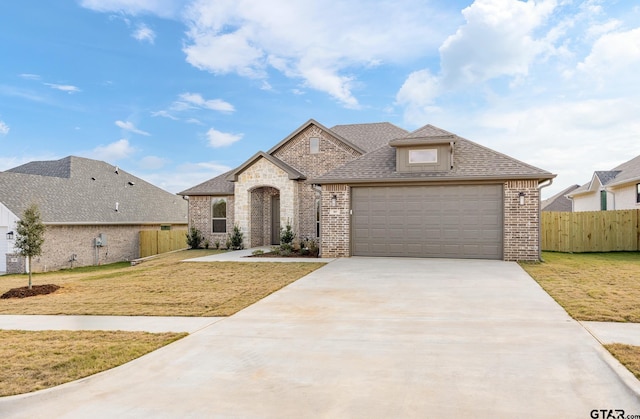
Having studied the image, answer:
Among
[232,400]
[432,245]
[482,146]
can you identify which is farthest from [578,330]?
[482,146]

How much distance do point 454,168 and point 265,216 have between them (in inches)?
409

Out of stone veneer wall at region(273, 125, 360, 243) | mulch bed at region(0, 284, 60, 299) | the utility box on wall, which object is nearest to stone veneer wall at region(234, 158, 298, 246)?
stone veneer wall at region(273, 125, 360, 243)

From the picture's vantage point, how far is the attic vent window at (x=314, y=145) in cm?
2003

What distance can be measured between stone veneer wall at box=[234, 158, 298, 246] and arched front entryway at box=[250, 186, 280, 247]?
513mm

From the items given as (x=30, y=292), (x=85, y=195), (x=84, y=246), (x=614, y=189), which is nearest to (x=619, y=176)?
(x=614, y=189)

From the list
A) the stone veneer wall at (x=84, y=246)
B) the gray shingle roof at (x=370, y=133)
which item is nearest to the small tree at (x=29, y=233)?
the stone veneer wall at (x=84, y=246)

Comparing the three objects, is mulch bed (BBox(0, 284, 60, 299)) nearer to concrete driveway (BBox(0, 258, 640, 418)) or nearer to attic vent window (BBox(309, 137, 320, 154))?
concrete driveway (BBox(0, 258, 640, 418))

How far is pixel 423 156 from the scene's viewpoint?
14.5 meters

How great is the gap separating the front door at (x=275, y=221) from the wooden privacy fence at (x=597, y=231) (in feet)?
43.0

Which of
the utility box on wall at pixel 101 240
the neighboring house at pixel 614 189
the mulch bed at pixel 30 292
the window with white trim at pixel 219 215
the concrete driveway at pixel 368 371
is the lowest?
the mulch bed at pixel 30 292

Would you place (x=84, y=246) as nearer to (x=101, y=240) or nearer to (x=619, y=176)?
(x=101, y=240)

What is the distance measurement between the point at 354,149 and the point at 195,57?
28.0 ft

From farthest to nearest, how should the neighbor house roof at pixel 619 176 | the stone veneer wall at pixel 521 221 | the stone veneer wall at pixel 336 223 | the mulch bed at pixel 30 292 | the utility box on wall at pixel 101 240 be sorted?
1. the utility box on wall at pixel 101 240
2. the neighbor house roof at pixel 619 176
3. the stone veneer wall at pixel 336 223
4. the stone veneer wall at pixel 521 221
5. the mulch bed at pixel 30 292

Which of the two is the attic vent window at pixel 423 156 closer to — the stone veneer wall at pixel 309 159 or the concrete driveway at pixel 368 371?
the stone veneer wall at pixel 309 159
